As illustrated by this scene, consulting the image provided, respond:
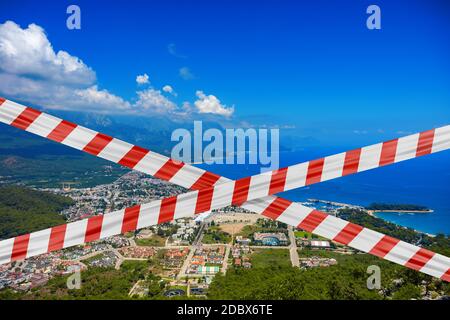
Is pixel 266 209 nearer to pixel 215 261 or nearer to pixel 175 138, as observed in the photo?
pixel 175 138

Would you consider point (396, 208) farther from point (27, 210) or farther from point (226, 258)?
point (27, 210)

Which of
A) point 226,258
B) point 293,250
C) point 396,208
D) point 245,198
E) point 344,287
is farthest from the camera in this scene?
point 396,208

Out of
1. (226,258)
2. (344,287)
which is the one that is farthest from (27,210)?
(344,287)

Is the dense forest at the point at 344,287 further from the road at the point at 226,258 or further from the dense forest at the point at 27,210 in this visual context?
the dense forest at the point at 27,210

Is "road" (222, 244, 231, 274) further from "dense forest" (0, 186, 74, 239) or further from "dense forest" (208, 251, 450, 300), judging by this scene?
"dense forest" (0, 186, 74, 239)

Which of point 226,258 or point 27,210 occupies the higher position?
point 27,210

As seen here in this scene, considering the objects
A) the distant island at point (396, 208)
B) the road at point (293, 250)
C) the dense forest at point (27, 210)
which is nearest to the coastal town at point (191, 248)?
the road at point (293, 250)

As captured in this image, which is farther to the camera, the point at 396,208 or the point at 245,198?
the point at 396,208

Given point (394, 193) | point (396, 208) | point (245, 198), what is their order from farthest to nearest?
point (394, 193) < point (396, 208) < point (245, 198)
